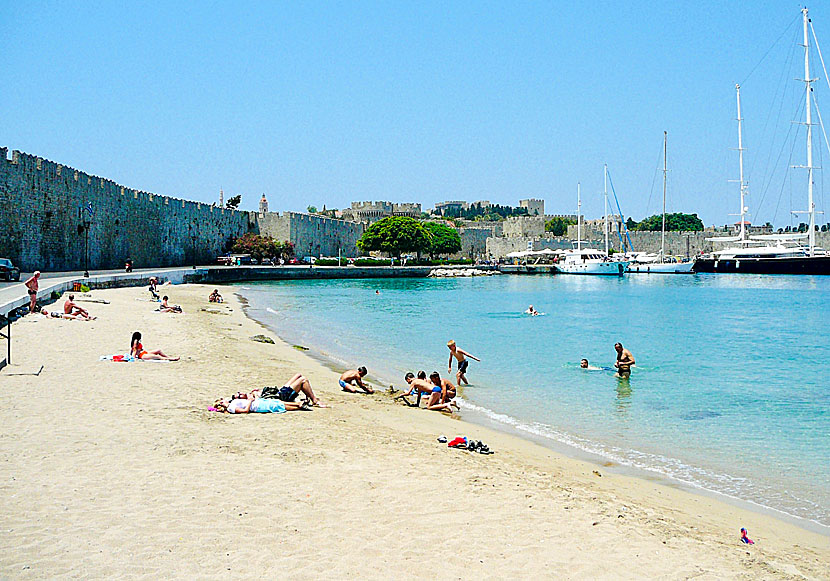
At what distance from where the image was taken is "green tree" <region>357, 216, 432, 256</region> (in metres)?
67.4

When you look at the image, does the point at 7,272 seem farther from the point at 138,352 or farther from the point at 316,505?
the point at 316,505

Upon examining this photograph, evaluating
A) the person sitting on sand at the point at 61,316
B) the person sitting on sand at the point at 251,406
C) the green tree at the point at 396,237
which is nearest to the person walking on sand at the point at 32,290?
the person sitting on sand at the point at 61,316

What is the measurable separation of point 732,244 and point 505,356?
77689mm

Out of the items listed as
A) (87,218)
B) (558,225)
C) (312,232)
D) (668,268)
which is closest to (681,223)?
(558,225)

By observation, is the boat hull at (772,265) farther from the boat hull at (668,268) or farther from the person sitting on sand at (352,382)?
the person sitting on sand at (352,382)

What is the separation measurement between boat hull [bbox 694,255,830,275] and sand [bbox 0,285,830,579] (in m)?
61.8

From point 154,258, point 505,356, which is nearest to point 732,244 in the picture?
point 154,258

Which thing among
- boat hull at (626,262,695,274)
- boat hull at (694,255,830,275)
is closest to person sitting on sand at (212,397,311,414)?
boat hull at (694,255,830,275)

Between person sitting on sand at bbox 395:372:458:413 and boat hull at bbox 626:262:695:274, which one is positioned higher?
boat hull at bbox 626:262:695:274

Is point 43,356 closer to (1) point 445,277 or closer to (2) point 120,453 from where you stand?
(2) point 120,453

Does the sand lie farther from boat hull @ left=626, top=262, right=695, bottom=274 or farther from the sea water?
boat hull @ left=626, top=262, right=695, bottom=274

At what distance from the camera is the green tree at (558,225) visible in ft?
397

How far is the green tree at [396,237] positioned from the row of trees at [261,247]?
11.3 metres

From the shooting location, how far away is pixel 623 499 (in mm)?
5430
